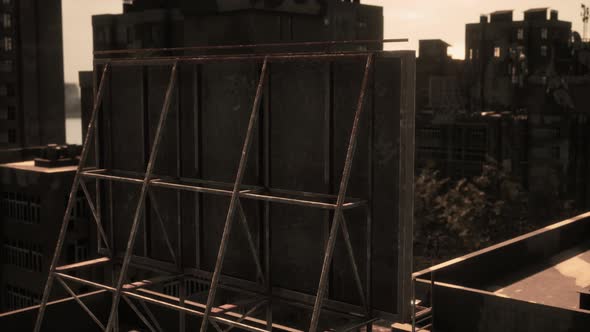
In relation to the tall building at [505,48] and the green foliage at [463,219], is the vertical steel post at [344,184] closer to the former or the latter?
the green foliage at [463,219]

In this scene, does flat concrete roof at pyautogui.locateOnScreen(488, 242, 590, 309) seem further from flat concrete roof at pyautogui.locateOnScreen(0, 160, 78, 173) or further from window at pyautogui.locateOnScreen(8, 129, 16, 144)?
window at pyautogui.locateOnScreen(8, 129, 16, 144)

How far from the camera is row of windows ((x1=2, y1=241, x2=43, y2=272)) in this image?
43688 millimetres

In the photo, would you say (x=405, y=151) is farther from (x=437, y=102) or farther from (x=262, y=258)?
(x=437, y=102)

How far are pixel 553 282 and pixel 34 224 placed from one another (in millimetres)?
33978

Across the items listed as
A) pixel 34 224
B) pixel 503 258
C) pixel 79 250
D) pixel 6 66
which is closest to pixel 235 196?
pixel 503 258

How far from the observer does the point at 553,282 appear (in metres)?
21.4

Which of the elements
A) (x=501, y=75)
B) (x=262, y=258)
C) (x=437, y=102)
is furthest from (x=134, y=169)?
(x=501, y=75)

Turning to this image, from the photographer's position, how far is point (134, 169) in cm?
1912

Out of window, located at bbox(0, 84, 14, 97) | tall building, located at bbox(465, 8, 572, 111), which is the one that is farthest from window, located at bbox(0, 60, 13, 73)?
tall building, located at bbox(465, 8, 572, 111)

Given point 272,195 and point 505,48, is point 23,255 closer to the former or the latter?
point 272,195

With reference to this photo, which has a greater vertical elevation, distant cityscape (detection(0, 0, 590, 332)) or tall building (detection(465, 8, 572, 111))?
tall building (detection(465, 8, 572, 111))

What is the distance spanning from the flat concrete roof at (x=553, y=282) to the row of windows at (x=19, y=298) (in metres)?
33.6

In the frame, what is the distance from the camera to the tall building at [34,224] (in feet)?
141

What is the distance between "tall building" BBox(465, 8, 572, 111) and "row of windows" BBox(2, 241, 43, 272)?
63.2 metres
